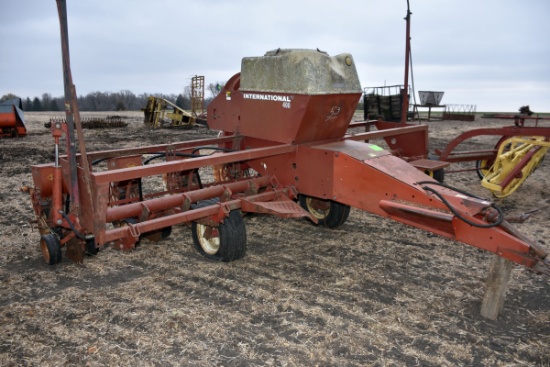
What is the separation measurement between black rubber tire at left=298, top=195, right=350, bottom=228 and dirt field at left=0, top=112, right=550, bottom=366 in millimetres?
172

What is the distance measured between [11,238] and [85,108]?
86.1 ft

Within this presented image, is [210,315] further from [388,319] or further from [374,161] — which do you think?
[374,161]

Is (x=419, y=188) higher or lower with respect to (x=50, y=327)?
higher

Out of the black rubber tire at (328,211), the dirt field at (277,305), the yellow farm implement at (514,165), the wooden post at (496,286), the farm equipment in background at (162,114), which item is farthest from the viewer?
the farm equipment in background at (162,114)

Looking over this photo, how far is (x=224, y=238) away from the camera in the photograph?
4762 millimetres

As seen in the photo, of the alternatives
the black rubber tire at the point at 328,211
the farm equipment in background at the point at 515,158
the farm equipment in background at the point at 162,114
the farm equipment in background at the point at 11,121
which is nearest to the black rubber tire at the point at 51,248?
the black rubber tire at the point at 328,211

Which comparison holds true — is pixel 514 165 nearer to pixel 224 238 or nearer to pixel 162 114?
pixel 224 238

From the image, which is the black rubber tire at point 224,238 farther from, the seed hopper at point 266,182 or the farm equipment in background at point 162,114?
the farm equipment in background at point 162,114

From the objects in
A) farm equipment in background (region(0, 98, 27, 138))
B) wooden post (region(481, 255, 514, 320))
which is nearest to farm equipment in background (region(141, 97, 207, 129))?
farm equipment in background (region(0, 98, 27, 138))

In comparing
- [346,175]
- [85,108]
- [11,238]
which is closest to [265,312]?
[346,175]

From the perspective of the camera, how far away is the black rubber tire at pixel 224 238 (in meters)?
4.77

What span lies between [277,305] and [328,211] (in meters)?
2.29

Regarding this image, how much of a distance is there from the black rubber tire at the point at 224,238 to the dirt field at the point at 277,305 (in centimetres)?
13

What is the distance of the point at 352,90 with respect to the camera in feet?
16.8
